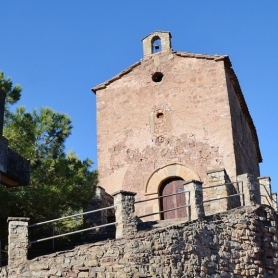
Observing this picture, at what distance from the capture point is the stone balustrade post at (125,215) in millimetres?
11898

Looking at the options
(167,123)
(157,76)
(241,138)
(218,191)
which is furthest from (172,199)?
(157,76)

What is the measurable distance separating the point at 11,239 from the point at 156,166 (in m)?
7.68

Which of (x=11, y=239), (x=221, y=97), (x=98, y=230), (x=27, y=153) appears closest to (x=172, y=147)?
(x=221, y=97)

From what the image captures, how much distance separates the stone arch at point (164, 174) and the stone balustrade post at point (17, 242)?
701 cm

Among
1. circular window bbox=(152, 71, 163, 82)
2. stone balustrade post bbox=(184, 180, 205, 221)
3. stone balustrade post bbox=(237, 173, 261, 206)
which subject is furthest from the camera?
circular window bbox=(152, 71, 163, 82)

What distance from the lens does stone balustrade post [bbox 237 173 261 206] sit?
14.2 metres

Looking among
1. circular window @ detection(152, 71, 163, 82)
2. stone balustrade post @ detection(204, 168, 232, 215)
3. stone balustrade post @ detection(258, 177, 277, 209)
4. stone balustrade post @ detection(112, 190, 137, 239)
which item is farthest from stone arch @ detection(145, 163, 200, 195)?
stone balustrade post @ detection(112, 190, 137, 239)

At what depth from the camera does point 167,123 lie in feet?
61.0

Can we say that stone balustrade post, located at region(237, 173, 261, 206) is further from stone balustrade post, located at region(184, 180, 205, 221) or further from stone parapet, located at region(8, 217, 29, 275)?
stone parapet, located at region(8, 217, 29, 275)

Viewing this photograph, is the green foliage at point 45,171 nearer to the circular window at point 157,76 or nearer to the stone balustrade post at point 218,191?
the stone balustrade post at point 218,191

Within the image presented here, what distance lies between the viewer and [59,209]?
13.5 metres

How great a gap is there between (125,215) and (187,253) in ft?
4.98

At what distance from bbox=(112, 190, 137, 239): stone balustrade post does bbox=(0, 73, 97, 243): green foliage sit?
1.80 metres

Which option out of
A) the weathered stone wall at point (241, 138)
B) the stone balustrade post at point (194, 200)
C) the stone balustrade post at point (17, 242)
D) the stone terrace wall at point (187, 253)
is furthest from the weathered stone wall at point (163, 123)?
the stone balustrade post at point (17, 242)
